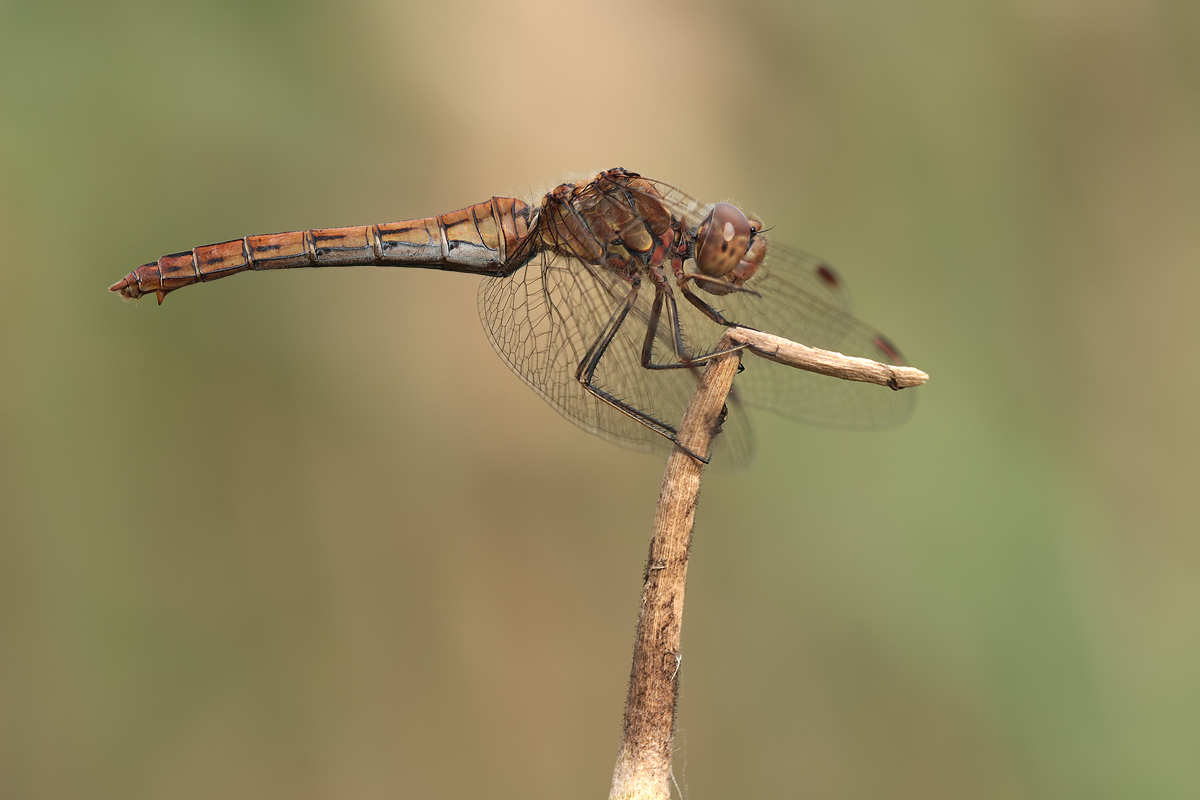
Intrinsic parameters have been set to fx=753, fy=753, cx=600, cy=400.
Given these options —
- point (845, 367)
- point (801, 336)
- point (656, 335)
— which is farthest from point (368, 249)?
point (845, 367)

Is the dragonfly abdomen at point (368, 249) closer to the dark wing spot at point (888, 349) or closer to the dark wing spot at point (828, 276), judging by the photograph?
the dark wing spot at point (828, 276)

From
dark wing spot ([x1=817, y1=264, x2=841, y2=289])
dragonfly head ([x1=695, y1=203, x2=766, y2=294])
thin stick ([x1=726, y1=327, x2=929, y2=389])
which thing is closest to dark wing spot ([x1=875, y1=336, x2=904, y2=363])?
dark wing spot ([x1=817, y1=264, x2=841, y2=289])

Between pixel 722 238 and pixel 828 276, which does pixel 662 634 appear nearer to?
pixel 722 238

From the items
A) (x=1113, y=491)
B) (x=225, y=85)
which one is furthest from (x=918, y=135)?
(x=225, y=85)

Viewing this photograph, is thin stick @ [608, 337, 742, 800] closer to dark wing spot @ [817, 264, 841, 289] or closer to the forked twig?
the forked twig

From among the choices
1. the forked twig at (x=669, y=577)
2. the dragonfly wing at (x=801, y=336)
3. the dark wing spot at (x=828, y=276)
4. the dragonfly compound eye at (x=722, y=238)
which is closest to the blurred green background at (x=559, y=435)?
the dragonfly wing at (x=801, y=336)

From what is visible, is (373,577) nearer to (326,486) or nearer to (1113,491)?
(326,486)
